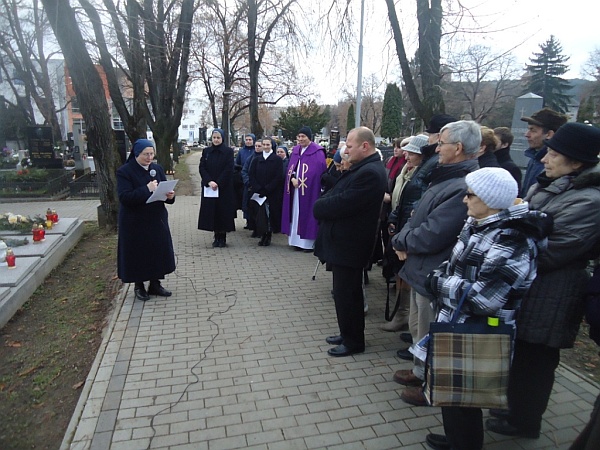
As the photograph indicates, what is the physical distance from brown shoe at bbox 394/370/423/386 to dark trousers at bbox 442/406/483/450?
3.03 ft

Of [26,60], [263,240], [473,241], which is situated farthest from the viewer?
[26,60]

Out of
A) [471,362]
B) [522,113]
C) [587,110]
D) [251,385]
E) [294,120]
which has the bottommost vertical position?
[251,385]

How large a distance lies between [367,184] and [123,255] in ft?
9.65

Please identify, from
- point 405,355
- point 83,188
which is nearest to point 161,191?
point 405,355

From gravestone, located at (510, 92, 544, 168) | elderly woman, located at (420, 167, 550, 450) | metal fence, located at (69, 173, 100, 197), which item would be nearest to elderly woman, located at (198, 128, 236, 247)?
elderly woman, located at (420, 167, 550, 450)

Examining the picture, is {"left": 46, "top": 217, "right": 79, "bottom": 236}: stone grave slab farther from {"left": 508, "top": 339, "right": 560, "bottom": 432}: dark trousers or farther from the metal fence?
the metal fence

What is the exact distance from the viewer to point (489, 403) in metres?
2.27

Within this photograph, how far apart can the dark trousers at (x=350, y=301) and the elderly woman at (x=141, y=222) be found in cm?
225

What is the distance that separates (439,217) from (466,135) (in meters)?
0.57

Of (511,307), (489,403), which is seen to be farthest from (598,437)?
(511,307)

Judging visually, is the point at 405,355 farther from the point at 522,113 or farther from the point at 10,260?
the point at 522,113

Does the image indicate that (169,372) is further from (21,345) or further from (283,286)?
(283,286)

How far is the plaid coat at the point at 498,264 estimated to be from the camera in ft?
7.09

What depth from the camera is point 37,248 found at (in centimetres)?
632
